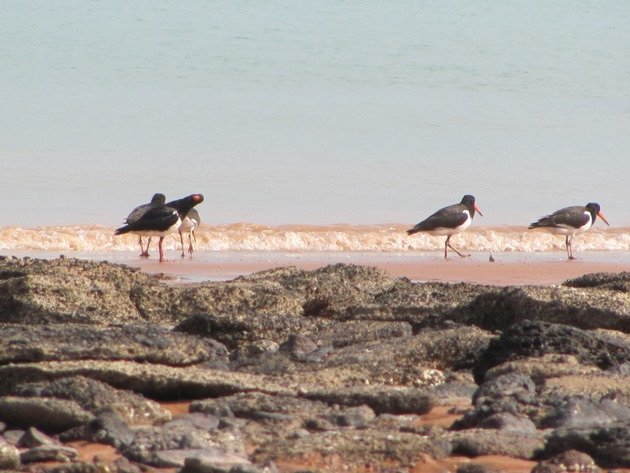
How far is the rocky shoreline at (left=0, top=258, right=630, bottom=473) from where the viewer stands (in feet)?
13.6

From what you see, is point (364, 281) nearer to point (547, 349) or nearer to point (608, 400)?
point (547, 349)

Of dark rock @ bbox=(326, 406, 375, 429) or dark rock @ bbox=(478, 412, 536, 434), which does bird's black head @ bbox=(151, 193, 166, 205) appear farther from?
dark rock @ bbox=(478, 412, 536, 434)

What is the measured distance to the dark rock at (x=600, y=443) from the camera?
13.3 ft

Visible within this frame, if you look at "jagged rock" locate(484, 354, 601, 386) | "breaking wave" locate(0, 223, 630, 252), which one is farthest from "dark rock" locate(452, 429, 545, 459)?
"breaking wave" locate(0, 223, 630, 252)

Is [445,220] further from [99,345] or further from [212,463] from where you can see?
[212,463]

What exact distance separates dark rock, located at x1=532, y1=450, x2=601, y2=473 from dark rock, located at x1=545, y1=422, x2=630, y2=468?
77 millimetres

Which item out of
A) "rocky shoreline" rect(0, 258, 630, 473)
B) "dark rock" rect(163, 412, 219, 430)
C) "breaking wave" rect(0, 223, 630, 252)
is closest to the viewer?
"rocky shoreline" rect(0, 258, 630, 473)

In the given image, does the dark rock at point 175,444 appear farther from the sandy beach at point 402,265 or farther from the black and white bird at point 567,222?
the black and white bird at point 567,222

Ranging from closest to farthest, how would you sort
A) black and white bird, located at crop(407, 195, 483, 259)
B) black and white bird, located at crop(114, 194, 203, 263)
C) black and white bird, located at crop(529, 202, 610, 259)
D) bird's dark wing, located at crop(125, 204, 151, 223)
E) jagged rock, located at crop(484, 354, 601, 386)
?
1. jagged rock, located at crop(484, 354, 601, 386)
2. black and white bird, located at crop(114, 194, 203, 263)
3. bird's dark wing, located at crop(125, 204, 151, 223)
4. black and white bird, located at crop(407, 195, 483, 259)
5. black and white bird, located at crop(529, 202, 610, 259)

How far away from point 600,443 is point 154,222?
1601 centimetres

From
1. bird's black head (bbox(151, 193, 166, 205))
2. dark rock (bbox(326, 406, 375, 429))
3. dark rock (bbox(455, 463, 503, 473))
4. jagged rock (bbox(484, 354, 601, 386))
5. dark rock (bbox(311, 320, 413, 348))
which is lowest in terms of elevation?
dark rock (bbox(455, 463, 503, 473))

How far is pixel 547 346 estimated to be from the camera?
5930 millimetres

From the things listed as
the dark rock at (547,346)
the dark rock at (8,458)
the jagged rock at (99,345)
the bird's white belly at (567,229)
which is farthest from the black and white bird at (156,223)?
the dark rock at (8,458)

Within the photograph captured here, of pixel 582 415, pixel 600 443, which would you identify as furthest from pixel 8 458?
pixel 582 415
